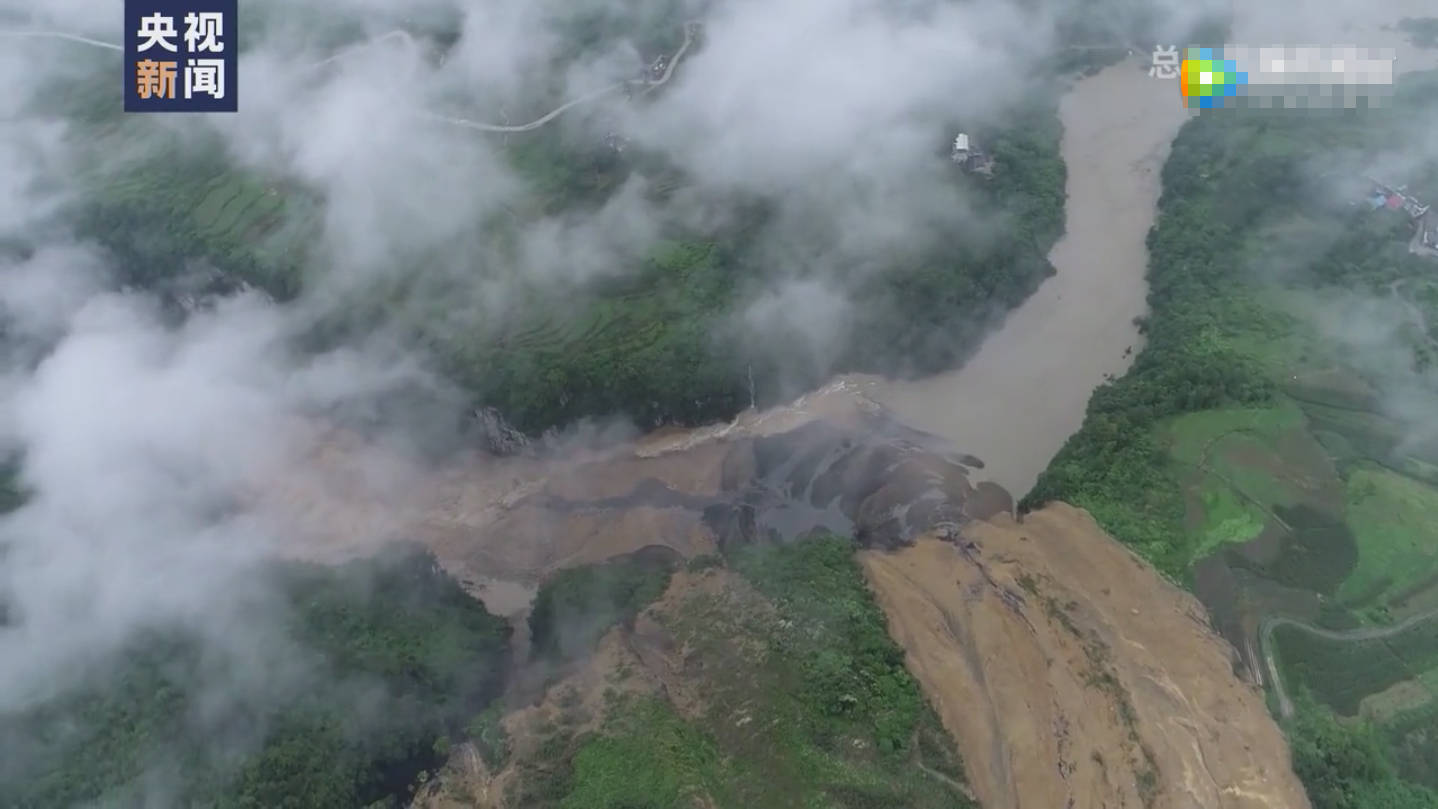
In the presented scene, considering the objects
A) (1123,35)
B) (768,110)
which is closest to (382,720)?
(768,110)

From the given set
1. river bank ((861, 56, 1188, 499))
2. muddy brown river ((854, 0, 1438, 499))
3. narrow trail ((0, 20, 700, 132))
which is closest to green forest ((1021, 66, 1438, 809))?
river bank ((861, 56, 1188, 499))

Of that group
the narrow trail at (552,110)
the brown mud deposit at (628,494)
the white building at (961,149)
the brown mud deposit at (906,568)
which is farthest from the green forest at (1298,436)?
the narrow trail at (552,110)

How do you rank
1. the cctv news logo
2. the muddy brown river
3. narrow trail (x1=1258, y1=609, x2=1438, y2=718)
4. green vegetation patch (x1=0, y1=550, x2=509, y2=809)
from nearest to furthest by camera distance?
green vegetation patch (x1=0, y1=550, x2=509, y2=809), narrow trail (x1=1258, y1=609, x2=1438, y2=718), the cctv news logo, the muddy brown river

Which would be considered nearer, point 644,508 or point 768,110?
point 644,508

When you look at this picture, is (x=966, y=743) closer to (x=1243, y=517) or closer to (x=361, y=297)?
(x=1243, y=517)

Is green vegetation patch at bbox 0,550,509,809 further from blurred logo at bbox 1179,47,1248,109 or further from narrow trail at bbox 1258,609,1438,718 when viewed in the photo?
blurred logo at bbox 1179,47,1248,109

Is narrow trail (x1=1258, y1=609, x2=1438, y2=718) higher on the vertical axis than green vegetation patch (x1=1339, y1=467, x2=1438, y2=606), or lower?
lower

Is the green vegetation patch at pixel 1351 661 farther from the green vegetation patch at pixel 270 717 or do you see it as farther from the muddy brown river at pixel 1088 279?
the green vegetation patch at pixel 270 717
